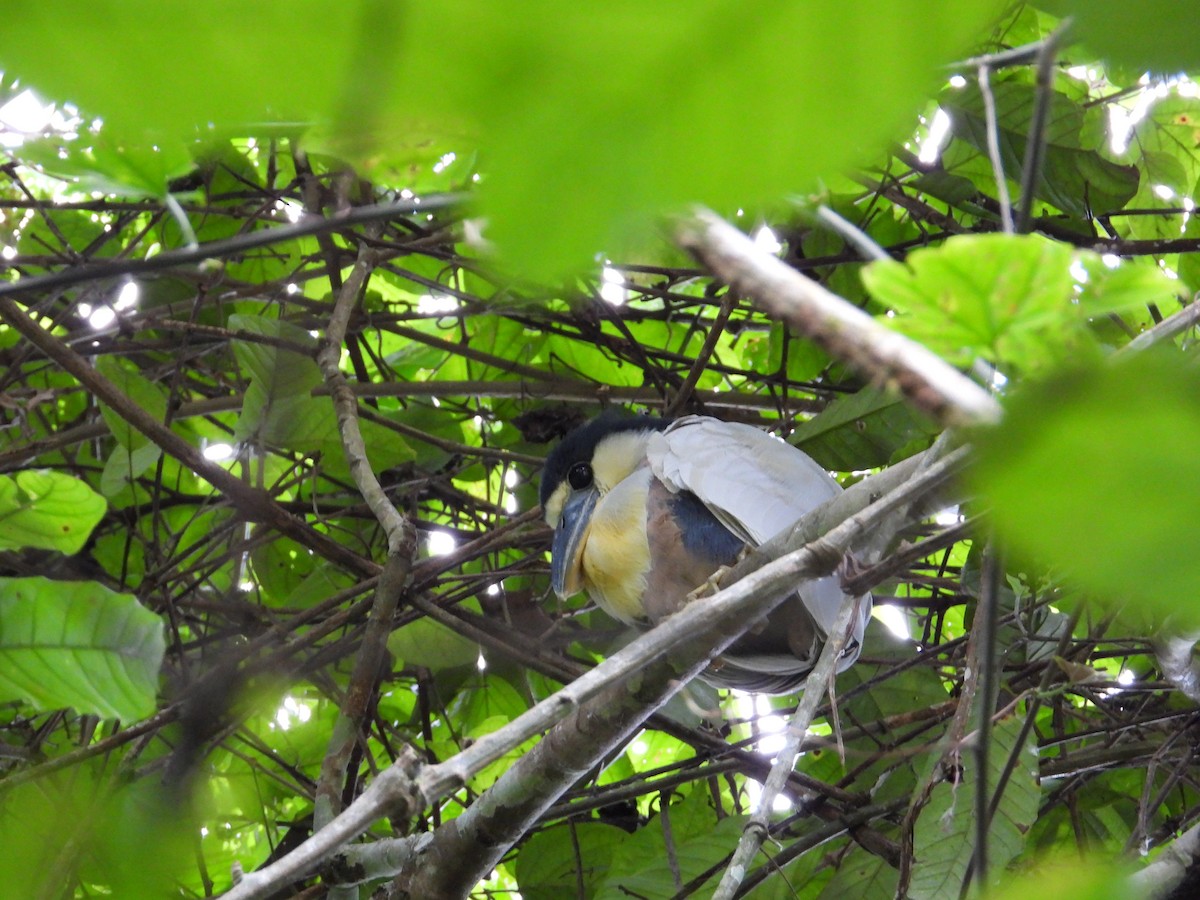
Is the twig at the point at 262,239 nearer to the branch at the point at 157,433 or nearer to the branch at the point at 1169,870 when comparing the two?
the branch at the point at 1169,870

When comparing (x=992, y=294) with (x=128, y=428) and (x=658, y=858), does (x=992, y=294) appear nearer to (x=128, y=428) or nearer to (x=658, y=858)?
(x=658, y=858)

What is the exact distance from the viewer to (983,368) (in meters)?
0.63

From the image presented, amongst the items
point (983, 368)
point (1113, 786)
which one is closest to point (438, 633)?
point (1113, 786)

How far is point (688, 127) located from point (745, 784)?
211 centimetres

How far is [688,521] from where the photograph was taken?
183 cm

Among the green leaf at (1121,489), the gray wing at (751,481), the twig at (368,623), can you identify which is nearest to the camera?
the green leaf at (1121,489)

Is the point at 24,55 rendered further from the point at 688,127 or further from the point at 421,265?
the point at 421,265

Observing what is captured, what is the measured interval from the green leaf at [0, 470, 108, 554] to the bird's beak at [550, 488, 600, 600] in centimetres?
76

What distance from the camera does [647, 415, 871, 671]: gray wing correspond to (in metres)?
1.62

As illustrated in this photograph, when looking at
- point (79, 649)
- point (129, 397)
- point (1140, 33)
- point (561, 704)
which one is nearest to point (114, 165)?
point (561, 704)

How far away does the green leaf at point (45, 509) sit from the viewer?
1650mm

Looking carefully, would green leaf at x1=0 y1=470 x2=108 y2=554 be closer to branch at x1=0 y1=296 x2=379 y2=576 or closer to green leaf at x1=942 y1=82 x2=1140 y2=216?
branch at x1=0 y1=296 x2=379 y2=576

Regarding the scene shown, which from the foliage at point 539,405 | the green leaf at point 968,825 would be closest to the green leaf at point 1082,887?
the foliage at point 539,405

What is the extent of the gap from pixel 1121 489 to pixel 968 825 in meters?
1.26
